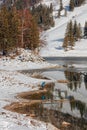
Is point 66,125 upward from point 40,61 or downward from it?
upward

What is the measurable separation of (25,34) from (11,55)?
24.0 metres

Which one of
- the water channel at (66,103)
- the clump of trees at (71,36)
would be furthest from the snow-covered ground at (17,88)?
the clump of trees at (71,36)

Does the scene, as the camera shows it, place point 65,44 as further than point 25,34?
Yes

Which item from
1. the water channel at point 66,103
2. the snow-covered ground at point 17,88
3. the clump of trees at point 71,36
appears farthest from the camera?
the clump of trees at point 71,36

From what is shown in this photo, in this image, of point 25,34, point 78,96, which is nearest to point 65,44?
point 25,34

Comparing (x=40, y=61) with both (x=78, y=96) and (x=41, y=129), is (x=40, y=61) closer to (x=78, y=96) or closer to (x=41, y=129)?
(x=78, y=96)

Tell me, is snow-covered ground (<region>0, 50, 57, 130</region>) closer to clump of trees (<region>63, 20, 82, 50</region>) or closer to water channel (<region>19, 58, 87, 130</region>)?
water channel (<region>19, 58, 87, 130</region>)

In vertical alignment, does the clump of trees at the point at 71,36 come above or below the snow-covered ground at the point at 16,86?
below

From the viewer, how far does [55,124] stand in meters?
18.6

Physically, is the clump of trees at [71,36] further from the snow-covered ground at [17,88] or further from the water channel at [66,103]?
the water channel at [66,103]

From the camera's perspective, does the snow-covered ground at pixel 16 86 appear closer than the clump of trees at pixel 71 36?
Yes

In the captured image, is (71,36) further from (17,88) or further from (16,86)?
(17,88)

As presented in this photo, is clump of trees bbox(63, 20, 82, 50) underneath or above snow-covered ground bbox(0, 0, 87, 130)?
underneath

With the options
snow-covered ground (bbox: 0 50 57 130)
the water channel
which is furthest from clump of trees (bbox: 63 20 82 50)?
the water channel
